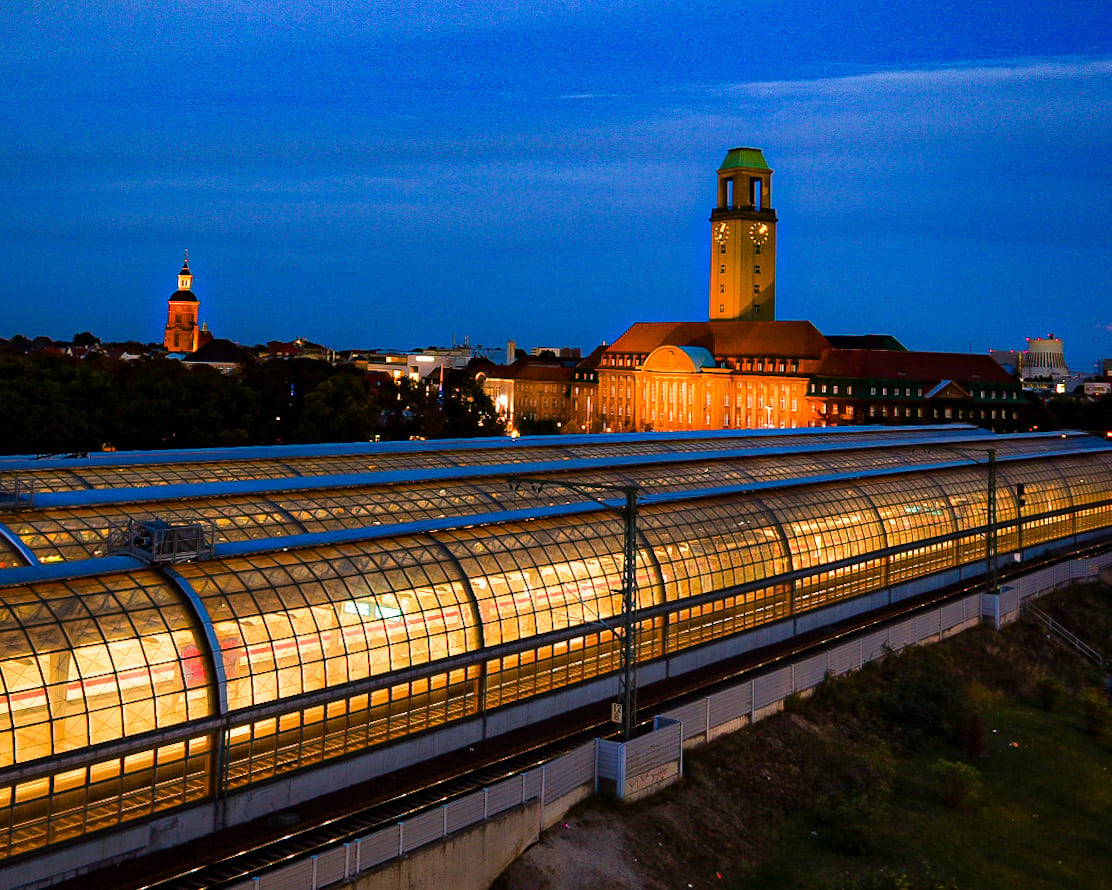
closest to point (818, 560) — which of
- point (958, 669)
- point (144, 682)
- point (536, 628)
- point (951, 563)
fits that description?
point (958, 669)

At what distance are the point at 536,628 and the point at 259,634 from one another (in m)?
10.5

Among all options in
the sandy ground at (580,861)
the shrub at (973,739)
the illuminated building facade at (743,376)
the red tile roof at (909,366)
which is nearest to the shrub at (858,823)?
the shrub at (973,739)

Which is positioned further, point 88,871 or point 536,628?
point 536,628

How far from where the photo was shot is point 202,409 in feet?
368

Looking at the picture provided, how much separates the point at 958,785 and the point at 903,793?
193cm

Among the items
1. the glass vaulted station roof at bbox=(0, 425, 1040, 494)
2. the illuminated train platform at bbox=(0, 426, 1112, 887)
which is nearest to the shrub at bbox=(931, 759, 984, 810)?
the illuminated train platform at bbox=(0, 426, 1112, 887)

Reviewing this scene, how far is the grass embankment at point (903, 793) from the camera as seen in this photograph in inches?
1366

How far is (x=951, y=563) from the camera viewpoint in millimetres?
65938

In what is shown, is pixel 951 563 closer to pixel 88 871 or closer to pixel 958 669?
pixel 958 669

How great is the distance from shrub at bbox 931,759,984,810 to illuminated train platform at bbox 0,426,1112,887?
32.0ft

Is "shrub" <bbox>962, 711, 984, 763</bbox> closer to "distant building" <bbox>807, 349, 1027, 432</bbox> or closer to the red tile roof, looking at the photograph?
"distant building" <bbox>807, 349, 1027, 432</bbox>

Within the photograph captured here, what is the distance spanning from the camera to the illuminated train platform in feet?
89.9

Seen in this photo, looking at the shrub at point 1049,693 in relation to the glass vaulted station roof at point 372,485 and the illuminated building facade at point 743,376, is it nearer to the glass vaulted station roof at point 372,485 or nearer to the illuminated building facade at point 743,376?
the glass vaulted station roof at point 372,485

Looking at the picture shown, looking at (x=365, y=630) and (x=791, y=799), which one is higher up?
(x=365, y=630)
